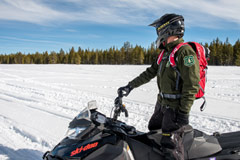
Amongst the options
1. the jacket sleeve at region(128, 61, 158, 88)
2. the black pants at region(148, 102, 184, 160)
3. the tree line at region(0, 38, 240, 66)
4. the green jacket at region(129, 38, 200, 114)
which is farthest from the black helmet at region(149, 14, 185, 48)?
the tree line at region(0, 38, 240, 66)

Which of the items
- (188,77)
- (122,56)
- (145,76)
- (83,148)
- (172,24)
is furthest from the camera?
(122,56)

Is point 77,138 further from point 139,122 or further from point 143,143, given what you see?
point 139,122

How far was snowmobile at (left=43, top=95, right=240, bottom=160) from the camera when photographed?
6.72 ft

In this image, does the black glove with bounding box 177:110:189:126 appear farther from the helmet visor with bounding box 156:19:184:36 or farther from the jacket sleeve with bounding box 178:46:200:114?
the helmet visor with bounding box 156:19:184:36

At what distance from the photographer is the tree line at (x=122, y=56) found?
49562 mm

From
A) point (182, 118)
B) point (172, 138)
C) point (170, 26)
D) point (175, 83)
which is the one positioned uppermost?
point (170, 26)

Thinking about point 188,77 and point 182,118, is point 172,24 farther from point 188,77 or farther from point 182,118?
point 182,118

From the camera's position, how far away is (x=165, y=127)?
2143 mm

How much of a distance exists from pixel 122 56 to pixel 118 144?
6711 centimetres

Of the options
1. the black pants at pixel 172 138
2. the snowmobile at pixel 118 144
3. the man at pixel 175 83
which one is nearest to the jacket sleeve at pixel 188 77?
the man at pixel 175 83

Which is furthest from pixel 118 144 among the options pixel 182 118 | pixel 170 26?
pixel 170 26

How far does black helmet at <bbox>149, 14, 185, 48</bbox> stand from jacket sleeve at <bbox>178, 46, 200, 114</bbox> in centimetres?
37

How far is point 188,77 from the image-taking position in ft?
6.23

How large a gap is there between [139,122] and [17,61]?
96582 millimetres
